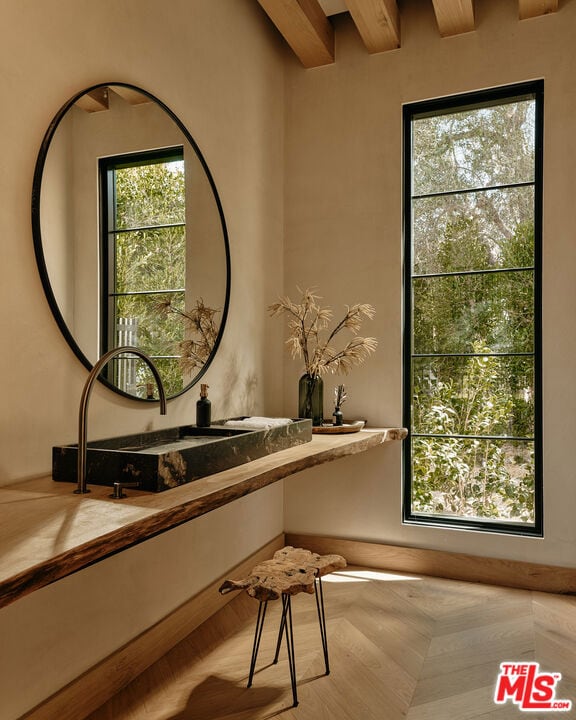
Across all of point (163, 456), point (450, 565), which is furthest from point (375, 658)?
point (163, 456)

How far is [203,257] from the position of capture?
2.48 m

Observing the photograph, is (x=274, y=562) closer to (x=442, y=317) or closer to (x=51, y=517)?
(x=51, y=517)

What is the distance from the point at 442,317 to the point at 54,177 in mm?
2033

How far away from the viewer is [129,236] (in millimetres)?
2064

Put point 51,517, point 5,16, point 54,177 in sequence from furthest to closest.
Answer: point 54,177 < point 5,16 < point 51,517

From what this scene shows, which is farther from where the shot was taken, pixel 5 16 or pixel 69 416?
pixel 69 416

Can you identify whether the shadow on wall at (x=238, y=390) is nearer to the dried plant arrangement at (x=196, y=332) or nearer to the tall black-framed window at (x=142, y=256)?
the dried plant arrangement at (x=196, y=332)

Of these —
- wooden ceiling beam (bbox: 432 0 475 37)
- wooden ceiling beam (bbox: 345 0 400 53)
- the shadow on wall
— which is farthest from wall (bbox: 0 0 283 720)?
wooden ceiling beam (bbox: 432 0 475 37)

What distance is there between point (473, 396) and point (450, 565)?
0.87 metres

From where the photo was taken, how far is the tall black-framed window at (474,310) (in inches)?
114

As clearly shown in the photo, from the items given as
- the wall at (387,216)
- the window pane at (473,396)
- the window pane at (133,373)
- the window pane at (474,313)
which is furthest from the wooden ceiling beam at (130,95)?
the window pane at (473,396)

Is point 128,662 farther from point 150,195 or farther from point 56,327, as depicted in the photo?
point 150,195

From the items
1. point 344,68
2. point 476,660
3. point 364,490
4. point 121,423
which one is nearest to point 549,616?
point 476,660

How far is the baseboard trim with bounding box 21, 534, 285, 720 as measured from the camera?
1726 millimetres
